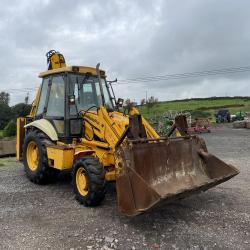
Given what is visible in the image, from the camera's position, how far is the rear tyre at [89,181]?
623cm

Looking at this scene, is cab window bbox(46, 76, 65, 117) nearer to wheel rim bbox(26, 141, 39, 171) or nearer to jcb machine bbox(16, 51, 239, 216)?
jcb machine bbox(16, 51, 239, 216)

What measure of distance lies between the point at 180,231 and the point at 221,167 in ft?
6.30

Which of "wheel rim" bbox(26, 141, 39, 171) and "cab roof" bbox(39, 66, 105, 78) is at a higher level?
"cab roof" bbox(39, 66, 105, 78)

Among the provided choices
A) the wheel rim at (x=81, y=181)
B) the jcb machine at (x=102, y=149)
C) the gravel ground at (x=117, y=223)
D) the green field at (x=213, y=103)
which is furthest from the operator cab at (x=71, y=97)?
the green field at (x=213, y=103)

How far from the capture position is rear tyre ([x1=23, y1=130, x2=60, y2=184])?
25.7 feet

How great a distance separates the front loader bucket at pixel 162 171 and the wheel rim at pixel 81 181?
116 centimetres

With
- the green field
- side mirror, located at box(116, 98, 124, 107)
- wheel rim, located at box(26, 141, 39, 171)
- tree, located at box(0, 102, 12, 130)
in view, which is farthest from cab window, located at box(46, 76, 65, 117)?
the green field

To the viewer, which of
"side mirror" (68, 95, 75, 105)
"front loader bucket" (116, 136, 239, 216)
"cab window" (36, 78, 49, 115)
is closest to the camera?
"front loader bucket" (116, 136, 239, 216)

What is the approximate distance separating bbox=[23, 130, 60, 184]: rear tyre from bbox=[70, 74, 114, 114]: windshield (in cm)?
95

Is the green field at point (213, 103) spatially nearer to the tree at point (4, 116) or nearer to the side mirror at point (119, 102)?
the tree at point (4, 116)

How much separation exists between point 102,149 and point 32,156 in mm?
2420

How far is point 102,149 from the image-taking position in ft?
23.0

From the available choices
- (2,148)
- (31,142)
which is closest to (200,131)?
(2,148)

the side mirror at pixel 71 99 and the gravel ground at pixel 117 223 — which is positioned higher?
the side mirror at pixel 71 99
